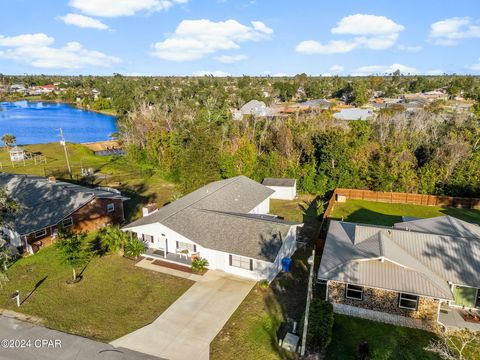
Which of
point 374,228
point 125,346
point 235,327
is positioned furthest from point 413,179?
point 125,346

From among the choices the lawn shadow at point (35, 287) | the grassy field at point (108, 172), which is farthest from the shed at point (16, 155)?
the lawn shadow at point (35, 287)

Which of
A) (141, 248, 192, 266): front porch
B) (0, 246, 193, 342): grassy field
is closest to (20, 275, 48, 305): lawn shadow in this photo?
(0, 246, 193, 342): grassy field

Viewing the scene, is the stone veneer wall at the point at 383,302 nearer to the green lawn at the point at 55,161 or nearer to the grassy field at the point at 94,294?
the grassy field at the point at 94,294

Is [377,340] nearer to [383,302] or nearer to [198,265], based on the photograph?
[383,302]

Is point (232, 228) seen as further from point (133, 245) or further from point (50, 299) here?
point (50, 299)

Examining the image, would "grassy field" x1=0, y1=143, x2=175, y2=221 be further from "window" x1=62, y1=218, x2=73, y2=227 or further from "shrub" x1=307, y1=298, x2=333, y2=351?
"shrub" x1=307, y1=298, x2=333, y2=351
